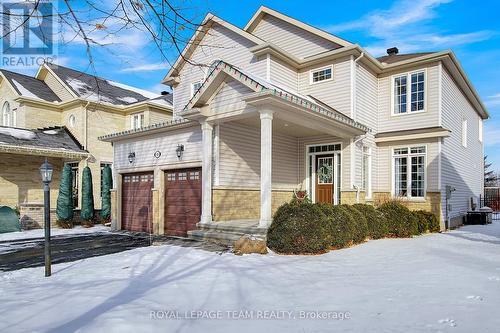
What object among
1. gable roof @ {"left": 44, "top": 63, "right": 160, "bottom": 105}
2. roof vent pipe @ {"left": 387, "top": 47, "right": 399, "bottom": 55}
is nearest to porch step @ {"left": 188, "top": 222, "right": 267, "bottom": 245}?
roof vent pipe @ {"left": 387, "top": 47, "right": 399, "bottom": 55}

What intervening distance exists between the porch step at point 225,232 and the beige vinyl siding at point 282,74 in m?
5.58

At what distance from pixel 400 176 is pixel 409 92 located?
325 cm

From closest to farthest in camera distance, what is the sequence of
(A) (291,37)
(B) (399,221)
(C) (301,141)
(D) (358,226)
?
(D) (358,226)
(B) (399,221)
(C) (301,141)
(A) (291,37)

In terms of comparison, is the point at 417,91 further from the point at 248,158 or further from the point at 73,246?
the point at 73,246

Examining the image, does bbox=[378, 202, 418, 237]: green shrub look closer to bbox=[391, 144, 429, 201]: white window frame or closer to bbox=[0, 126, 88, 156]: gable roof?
bbox=[391, 144, 429, 201]: white window frame

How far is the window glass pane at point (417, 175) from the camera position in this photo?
520 inches

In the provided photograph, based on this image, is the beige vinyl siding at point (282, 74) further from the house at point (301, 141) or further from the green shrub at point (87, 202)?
the green shrub at point (87, 202)

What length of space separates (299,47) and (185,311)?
12.2m

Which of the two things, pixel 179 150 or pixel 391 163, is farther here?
pixel 391 163

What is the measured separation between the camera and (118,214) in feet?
48.0

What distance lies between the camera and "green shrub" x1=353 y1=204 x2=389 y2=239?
402 inches

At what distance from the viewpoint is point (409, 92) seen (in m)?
13.6

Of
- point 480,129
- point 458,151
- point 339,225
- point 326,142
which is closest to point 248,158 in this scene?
point 326,142

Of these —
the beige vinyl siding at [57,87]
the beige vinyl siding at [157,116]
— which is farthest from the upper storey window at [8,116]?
the beige vinyl siding at [157,116]
